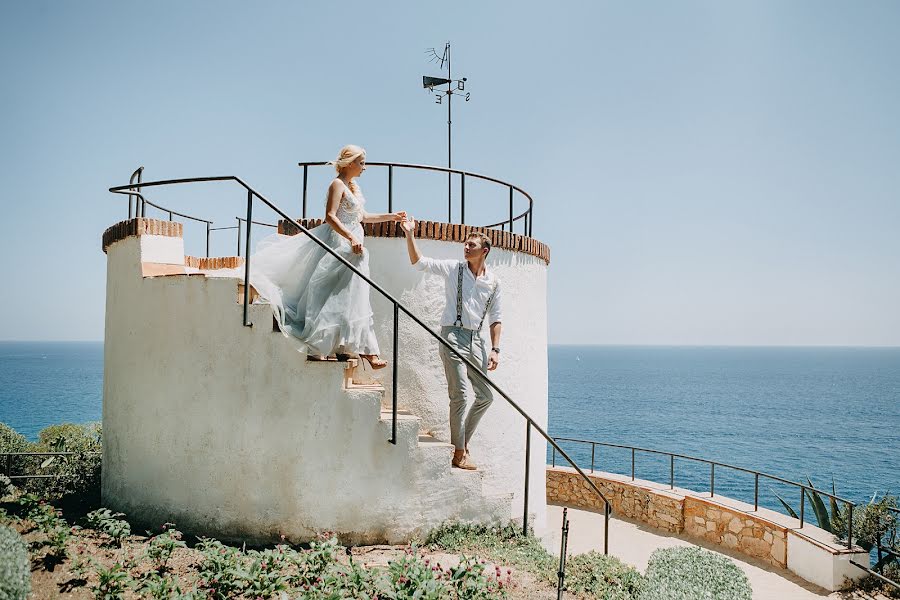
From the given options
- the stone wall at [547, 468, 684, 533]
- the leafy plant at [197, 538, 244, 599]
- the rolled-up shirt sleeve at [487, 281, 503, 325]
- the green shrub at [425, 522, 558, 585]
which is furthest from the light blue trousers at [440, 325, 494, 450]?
the stone wall at [547, 468, 684, 533]

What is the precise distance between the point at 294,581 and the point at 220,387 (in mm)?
1961

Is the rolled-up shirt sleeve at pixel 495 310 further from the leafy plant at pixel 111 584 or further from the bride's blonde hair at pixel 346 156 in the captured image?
the leafy plant at pixel 111 584

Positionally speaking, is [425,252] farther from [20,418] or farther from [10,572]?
[20,418]

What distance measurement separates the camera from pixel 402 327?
6.80 metres

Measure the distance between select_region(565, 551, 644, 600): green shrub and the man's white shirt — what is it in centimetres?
234

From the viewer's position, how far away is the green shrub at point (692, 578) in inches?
215

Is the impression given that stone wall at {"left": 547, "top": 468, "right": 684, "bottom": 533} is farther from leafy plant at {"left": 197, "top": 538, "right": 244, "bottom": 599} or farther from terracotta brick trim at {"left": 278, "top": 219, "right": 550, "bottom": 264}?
leafy plant at {"left": 197, "top": 538, "right": 244, "bottom": 599}

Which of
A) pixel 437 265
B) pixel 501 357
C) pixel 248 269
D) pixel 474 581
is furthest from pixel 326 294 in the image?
pixel 474 581

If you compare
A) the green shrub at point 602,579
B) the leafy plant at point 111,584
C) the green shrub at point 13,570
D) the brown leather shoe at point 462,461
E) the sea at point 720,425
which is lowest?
the sea at point 720,425

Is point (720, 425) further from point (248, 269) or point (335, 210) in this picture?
point (248, 269)

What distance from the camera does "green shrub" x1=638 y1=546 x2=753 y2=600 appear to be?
17.9 ft

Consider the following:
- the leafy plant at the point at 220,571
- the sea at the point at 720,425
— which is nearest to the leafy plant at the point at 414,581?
the leafy plant at the point at 220,571

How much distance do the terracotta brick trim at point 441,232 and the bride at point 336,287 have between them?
660 mm

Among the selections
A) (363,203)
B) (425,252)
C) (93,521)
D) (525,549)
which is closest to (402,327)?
(425,252)
